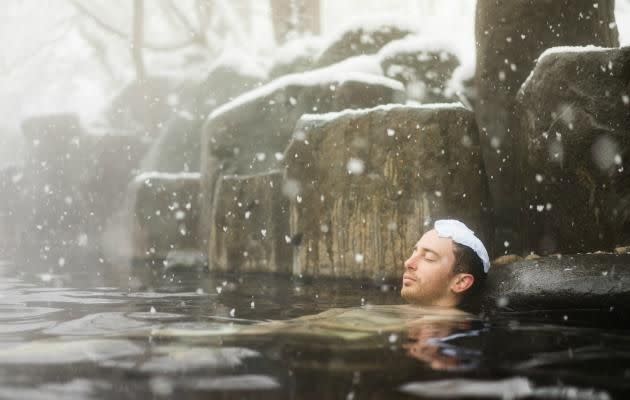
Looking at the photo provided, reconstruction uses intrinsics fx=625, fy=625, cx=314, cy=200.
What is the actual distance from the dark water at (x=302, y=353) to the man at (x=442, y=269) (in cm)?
21

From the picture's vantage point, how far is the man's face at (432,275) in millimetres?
3572

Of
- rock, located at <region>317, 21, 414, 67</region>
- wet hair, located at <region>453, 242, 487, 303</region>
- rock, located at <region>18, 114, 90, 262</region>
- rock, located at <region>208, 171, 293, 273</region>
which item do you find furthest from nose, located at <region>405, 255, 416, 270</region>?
rock, located at <region>18, 114, 90, 262</region>

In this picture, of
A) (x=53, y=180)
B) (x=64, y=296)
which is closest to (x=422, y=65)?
(x=64, y=296)

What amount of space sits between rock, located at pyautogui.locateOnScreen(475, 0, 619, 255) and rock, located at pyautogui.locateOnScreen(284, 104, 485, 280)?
0.77 metres

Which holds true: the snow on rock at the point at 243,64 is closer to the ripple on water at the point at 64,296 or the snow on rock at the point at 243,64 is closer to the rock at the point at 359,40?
the rock at the point at 359,40

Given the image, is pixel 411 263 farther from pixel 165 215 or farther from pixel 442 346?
pixel 165 215

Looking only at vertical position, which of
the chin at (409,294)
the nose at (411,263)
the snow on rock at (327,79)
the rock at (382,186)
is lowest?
the chin at (409,294)

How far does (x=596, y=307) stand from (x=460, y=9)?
824 inches

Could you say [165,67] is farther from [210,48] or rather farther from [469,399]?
[469,399]

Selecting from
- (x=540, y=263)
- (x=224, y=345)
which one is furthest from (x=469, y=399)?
(x=540, y=263)

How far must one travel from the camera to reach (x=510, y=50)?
247 inches

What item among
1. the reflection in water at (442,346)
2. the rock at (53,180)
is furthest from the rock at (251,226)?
the rock at (53,180)

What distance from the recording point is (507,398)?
1.64 meters

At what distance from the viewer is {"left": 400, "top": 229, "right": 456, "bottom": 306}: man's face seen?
3572mm
